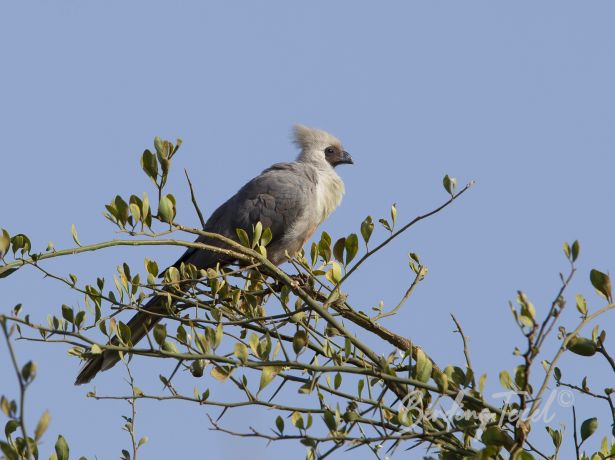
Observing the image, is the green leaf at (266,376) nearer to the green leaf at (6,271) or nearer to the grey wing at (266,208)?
the green leaf at (6,271)

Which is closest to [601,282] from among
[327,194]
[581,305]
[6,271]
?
[581,305]

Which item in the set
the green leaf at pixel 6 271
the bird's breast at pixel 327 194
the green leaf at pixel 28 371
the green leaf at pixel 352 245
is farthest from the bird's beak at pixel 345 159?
the green leaf at pixel 28 371

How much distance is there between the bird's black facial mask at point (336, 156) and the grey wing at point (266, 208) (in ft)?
4.13

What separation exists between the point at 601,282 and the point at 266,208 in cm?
378

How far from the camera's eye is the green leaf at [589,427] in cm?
307

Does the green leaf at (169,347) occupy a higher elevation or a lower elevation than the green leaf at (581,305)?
lower

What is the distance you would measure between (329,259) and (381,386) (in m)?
0.64

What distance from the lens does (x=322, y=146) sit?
7973 mm

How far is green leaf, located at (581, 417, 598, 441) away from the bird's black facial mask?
5.13 m

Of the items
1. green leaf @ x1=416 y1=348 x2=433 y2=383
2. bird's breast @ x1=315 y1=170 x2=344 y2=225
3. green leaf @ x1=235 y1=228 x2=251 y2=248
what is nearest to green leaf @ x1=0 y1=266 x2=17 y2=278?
green leaf @ x1=235 y1=228 x2=251 y2=248

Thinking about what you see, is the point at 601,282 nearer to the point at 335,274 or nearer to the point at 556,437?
the point at 556,437

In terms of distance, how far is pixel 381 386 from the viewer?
12.0 ft

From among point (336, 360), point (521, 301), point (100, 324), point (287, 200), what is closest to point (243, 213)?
point (287, 200)

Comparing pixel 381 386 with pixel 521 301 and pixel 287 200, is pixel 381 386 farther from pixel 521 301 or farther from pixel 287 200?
pixel 287 200
